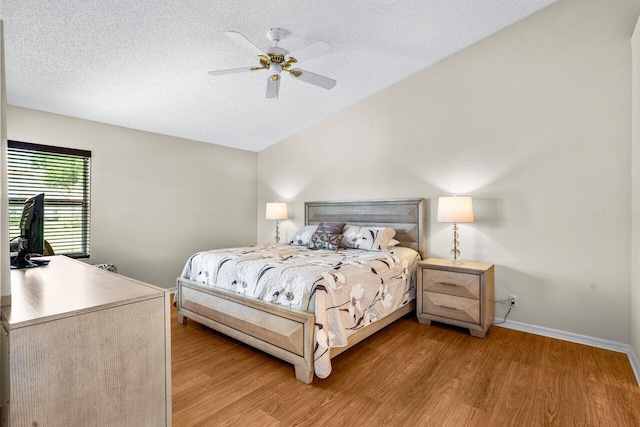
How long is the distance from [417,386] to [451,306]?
3.89 ft

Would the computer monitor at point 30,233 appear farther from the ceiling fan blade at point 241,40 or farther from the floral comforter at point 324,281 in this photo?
the ceiling fan blade at point 241,40

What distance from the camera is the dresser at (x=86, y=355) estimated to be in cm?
101

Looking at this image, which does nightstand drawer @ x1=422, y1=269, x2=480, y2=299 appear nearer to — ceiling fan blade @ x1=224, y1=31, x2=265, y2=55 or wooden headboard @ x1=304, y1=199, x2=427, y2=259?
wooden headboard @ x1=304, y1=199, x2=427, y2=259

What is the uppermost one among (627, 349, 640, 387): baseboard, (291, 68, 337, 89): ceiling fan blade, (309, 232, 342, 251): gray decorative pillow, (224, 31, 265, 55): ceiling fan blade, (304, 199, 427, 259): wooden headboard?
(224, 31, 265, 55): ceiling fan blade

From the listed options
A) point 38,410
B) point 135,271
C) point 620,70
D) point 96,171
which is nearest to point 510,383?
point 38,410

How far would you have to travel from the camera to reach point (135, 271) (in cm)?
423

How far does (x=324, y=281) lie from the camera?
2379mm

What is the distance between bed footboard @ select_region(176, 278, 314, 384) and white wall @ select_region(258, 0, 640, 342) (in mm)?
2194

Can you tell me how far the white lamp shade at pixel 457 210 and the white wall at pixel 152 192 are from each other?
3543 mm

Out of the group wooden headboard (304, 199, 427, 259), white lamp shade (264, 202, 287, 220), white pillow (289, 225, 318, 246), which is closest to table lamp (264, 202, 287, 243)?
white lamp shade (264, 202, 287, 220)

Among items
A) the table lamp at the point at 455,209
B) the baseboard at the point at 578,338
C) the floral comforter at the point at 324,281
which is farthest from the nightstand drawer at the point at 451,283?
the baseboard at the point at 578,338

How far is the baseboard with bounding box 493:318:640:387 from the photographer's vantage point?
8.27 ft

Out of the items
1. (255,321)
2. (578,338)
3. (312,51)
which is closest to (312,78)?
(312,51)

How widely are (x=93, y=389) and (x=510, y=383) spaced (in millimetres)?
2478
